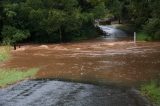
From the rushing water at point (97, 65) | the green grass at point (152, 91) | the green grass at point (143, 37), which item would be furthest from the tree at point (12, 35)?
the green grass at point (152, 91)

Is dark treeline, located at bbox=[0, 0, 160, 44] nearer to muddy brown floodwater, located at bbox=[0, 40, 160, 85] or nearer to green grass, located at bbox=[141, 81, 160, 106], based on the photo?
muddy brown floodwater, located at bbox=[0, 40, 160, 85]

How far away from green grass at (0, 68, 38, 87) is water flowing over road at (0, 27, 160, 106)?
53cm

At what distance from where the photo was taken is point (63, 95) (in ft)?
49.3

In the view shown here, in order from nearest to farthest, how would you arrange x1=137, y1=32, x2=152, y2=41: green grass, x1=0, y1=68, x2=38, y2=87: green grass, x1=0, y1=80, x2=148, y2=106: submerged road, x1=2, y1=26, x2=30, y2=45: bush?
x1=0, y1=80, x2=148, y2=106: submerged road
x1=0, y1=68, x2=38, y2=87: green grass
x1=2, y1=26, x2=30, y2=45: bush
x1=137, y1=32, x2=152, y2=41: green grass

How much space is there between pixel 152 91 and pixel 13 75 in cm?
838

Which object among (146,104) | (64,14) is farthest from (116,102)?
(64,14)

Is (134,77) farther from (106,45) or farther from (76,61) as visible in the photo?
(106,45)

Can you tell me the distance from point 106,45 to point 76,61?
465 inches

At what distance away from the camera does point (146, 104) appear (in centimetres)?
1318

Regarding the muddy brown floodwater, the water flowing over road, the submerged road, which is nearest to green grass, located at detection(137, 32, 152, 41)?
the muddy brown floodwater

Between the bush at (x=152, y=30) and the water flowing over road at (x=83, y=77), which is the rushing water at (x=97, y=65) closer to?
the water flowing over road at (x=83, y=77)

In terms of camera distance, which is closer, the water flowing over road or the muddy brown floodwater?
the water flowing over road

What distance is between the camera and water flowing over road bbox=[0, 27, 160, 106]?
1419 cm

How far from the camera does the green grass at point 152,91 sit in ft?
45.1
